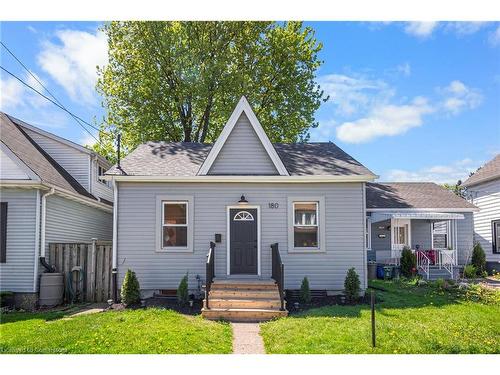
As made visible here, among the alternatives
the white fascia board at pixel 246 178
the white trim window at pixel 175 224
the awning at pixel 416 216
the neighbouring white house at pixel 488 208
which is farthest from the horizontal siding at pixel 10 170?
the neighbouring white house at pixel 488 208

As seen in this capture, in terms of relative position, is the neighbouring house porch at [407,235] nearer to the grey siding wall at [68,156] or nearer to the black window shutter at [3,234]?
the grey siding wall at [68,156]

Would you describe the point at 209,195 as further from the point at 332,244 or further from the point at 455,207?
the point at 455,207

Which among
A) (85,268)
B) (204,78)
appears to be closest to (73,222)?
(85,268)

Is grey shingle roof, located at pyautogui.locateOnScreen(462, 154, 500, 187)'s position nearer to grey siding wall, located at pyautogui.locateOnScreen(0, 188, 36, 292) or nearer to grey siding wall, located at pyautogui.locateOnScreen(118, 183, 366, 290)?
grey siding wall, located at pyautogui.locateOnScreen(118, 183, 366, 290)

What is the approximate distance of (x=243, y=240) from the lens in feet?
40.3

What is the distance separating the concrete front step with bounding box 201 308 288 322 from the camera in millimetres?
10031

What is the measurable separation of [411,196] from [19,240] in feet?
52.1

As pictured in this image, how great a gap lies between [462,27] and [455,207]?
1067 centimetres

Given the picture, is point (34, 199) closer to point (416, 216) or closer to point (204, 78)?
point (204, 78)

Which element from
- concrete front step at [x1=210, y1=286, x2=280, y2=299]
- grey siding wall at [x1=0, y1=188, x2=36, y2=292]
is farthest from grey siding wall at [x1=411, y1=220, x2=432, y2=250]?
grey siding wall at [x1=0, y1=188, x2=36, y2=292]

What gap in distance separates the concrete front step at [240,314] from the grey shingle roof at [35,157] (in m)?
5.80

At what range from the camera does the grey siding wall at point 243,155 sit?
12.4m

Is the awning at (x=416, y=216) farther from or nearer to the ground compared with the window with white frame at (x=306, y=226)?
farther from the ground

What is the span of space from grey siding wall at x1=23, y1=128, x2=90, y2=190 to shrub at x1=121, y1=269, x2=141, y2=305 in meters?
5.97
